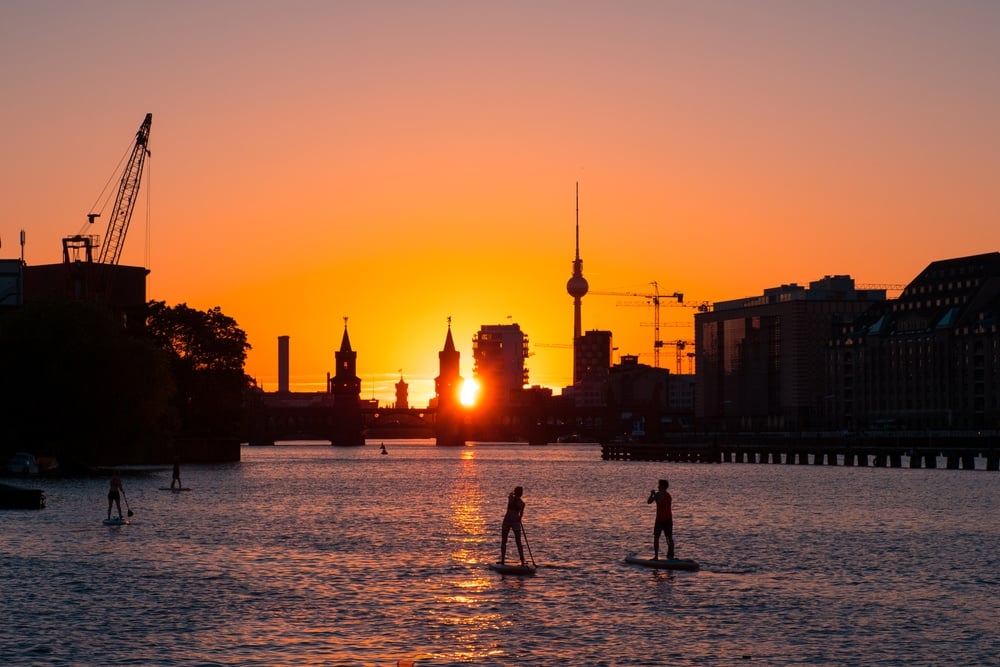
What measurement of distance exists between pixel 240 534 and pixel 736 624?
33.5 meters

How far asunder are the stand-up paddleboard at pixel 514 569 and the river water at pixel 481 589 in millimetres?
615

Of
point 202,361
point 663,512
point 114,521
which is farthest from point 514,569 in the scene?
point 202,361

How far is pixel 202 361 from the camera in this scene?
191 metres

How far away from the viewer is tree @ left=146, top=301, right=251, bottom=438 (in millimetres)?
188250

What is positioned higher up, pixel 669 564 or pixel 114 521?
pixel 114 521

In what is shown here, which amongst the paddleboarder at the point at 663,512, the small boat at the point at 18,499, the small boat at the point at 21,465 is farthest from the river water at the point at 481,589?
the small boat at the point at 21,465

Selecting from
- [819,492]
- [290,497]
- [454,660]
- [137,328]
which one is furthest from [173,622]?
[137,328]

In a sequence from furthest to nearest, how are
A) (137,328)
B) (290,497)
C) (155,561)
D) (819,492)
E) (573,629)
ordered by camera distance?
(137,328) → (819,492) → (290,497) → (155,561) → (573,629)

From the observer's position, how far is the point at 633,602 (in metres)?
42.0

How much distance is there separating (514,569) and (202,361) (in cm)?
14749

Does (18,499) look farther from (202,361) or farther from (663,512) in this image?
(202,361)

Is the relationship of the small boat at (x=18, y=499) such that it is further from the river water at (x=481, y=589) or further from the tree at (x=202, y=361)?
the tree at (x=202, y=361)

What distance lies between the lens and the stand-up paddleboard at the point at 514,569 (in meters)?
48.8

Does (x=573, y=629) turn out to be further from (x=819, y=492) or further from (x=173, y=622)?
(x=819, y=492)
